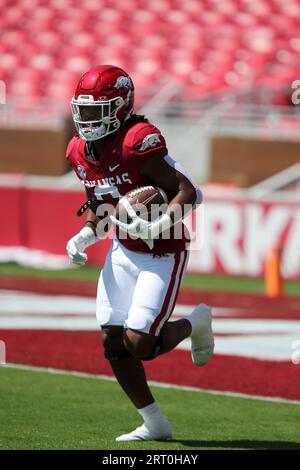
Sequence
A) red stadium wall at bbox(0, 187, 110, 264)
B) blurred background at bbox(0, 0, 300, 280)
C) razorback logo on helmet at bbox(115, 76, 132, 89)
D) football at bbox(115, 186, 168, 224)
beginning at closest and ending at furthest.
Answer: football at bbox(115, 186, 168, 224) → razorback logo on helmet at bbox(115, 76, 132, 89) → blurred background at bbox(0, 0, 300, 280) → red stadium wall at bbox(0, 187, 110, 264)

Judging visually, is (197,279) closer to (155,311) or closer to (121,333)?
(121,333)

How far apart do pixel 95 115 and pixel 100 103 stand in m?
0.06

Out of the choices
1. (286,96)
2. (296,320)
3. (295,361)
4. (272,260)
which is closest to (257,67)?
(286,96)

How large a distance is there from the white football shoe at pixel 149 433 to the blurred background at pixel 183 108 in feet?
29.1

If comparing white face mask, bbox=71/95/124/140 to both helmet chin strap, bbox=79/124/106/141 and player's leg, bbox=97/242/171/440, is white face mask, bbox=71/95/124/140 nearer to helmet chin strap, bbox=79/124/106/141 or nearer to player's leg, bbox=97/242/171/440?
helmet chin strap, bbox=79/124/106/141

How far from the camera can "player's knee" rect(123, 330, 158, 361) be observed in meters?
5.30

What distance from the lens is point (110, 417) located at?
6207 mm

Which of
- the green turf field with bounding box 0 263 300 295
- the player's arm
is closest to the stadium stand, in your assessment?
the green turf field with bounding box 0 263 300 295

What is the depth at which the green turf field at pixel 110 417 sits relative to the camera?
5492mm

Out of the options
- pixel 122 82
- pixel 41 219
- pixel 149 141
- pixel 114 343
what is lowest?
pixel 41 219

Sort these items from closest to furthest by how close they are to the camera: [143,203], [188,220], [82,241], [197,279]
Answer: [143,203], [82,241], [197,279], [188,220]

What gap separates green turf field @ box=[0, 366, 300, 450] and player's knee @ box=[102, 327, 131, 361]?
1.41 ft

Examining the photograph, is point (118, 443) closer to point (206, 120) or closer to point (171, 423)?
point (171, 423)

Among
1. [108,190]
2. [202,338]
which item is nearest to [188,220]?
[202,338]
